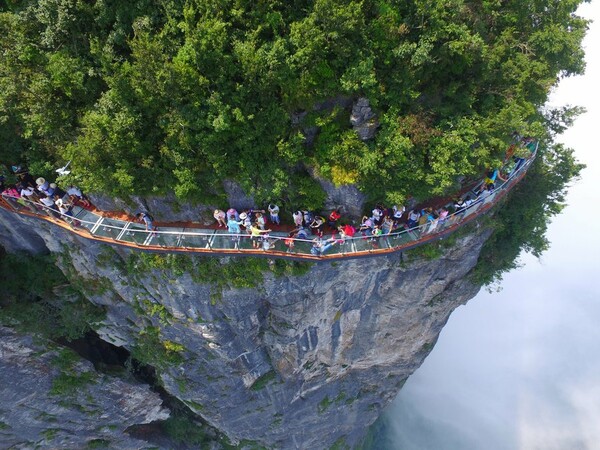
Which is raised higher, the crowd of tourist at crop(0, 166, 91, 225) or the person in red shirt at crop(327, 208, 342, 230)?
the crowd of tourist at crop(0, 166, 91, 225)

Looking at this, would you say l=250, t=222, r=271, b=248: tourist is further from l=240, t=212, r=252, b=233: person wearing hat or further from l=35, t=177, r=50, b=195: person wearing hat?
l=35, t=177, r=50, b=195: person wearing hat

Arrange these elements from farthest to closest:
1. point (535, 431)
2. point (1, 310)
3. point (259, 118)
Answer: point (535, 431) → point (1, 310) → point (259, 118)

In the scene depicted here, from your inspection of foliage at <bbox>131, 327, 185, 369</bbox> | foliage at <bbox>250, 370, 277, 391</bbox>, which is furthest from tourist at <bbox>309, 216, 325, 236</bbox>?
foliage at <bbox>250, 370, 277, 391</bbox>

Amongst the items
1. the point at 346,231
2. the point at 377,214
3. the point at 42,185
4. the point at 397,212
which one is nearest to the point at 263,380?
the point at 346,231

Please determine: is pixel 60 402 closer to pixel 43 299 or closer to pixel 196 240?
pixel 43 299

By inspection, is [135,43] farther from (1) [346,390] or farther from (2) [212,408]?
(1) [346,390]

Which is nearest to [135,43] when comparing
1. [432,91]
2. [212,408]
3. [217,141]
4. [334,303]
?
[217,141]
